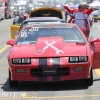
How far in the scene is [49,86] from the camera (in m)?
8.95

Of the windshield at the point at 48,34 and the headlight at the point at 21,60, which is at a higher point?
the windshield at the point at 48,34

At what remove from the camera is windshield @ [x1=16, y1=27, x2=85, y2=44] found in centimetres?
958

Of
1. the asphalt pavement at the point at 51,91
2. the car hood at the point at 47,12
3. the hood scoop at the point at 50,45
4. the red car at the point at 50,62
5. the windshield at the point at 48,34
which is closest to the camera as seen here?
the asphalt pavement at the point at 51,91

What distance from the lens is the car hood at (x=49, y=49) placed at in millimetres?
8516

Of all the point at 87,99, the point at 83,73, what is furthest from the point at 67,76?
the point at 87,99

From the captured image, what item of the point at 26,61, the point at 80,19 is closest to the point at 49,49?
the point at 26,61

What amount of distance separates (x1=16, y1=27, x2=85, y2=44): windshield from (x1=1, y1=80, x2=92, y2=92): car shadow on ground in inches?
38.9

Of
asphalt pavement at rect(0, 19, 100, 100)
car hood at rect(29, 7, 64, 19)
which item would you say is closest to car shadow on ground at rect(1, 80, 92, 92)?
asphalt pavement at rect(0, 19, 100, 100)

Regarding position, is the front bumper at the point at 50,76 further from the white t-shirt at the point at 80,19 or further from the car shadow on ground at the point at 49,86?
the white t-shirt at the point at 80,19

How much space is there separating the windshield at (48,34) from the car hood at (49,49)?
0.90ft

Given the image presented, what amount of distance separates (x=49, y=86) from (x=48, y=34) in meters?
1.43

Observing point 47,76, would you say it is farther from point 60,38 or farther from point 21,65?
point 60,38

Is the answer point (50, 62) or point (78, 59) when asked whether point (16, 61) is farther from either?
point (78, 59)

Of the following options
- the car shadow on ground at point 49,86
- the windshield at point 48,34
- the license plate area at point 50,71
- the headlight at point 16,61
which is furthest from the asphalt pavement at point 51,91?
the windshield at point 48,34
